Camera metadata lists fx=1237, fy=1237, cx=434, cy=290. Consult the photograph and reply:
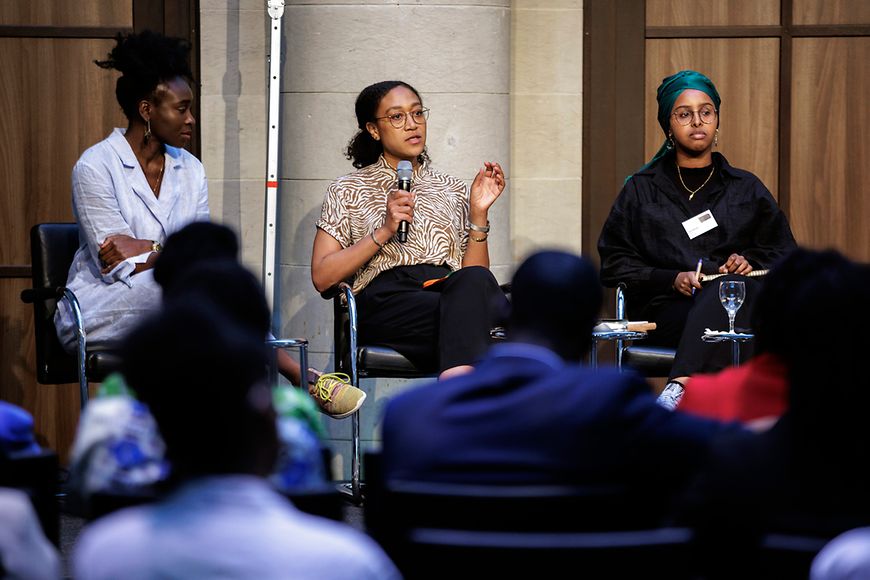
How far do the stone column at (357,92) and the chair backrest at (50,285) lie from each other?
42.9 inches

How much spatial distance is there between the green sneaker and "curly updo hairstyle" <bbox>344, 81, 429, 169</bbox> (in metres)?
1.05

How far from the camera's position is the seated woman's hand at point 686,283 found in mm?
4516

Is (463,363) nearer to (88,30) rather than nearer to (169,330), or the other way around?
(88,30)

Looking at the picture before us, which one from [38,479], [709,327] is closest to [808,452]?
[38,479]

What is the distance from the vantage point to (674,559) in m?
1.51

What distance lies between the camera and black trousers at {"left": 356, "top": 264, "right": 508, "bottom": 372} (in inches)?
169

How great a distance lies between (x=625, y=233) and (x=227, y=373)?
363cm

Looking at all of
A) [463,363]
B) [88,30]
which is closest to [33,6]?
[88,30]

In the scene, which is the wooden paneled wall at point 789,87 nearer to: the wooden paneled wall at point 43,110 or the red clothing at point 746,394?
the wooden paneled wall at point 43,110

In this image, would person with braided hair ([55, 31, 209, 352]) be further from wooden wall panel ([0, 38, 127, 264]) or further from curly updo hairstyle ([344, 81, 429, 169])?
wooden wall panel ([0, 38, 127, 264])

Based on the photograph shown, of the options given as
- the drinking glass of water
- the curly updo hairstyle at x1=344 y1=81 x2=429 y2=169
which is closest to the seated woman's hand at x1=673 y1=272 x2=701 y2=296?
the drinking glass of water

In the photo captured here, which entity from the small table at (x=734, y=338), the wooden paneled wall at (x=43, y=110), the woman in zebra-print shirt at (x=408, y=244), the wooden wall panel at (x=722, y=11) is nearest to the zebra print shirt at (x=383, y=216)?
the woman in zebra-print shirt at (x=408, y=244)

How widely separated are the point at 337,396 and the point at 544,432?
8.59ft

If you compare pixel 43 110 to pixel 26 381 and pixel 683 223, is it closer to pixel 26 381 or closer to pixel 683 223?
pixel 26 381
